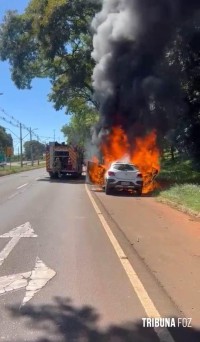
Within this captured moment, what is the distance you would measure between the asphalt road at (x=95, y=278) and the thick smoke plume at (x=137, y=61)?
10229 millimetres

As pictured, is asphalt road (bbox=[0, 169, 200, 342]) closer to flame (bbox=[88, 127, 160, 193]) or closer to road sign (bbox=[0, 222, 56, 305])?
road sign (bbox=[0, 222, 56, 305])

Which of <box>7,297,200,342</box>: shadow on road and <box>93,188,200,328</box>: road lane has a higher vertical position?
<box>7,297,200,342</box>: shadow on road

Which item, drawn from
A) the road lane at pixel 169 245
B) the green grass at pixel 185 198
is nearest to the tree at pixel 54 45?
the green grass at pixel 185 198

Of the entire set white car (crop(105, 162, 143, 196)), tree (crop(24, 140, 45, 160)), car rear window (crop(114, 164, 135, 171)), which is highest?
tree (crop(24, 140, 45, 160))

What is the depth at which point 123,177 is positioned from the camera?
1961 centimetres

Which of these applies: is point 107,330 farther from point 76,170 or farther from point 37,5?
point 37,5

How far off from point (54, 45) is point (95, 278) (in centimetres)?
2828

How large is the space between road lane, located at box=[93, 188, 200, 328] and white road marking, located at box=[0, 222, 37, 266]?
2042mm

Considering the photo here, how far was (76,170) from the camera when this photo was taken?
3341 centimetres

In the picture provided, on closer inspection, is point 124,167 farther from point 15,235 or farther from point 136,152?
point 15,235

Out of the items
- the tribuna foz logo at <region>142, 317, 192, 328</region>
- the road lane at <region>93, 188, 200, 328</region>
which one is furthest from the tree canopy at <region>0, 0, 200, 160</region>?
the tribuna foz logo at <region>142, 317, 192, 328</region>

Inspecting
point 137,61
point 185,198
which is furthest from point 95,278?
point 137,61

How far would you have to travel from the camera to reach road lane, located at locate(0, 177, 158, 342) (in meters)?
4.13

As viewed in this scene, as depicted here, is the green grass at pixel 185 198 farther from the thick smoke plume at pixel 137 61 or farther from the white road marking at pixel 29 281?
the white road marking at pixel 29 281
